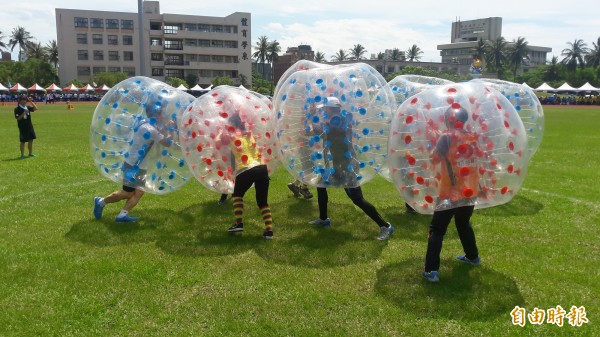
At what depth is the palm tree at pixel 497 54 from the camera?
100m

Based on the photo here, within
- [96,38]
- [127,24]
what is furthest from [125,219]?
[127,24]

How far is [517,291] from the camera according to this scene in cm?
494

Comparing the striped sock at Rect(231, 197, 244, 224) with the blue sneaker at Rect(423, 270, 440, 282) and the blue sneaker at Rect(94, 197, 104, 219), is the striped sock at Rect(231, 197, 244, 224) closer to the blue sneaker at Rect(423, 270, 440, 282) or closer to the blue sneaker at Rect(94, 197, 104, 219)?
the blue sneaker at Rect(94, 197, 104, 219)

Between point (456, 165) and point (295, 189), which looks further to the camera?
point (295, 189)

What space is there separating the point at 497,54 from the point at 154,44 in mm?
68890

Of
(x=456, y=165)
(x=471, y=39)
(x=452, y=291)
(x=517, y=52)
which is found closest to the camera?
(x=456, y=165)

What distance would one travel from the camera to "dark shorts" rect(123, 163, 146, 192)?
7.11m

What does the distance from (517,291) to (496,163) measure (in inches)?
52.3

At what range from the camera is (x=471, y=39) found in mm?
161375

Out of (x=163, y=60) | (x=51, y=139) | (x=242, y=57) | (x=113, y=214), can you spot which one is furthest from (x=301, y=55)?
(x=113, y=214)

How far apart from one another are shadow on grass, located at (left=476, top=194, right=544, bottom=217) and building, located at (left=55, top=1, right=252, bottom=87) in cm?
7823

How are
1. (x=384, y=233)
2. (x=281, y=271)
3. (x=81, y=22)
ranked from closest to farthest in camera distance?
(x=281, y=271)
(x=384, y=233)
(x=81, y=22)

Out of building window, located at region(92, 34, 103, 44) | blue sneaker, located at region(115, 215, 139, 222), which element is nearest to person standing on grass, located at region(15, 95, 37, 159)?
blue sneaker, located at region(115, 215, 139, 222)

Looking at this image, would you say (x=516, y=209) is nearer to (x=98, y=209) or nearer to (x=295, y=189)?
(x=295, y=189)
